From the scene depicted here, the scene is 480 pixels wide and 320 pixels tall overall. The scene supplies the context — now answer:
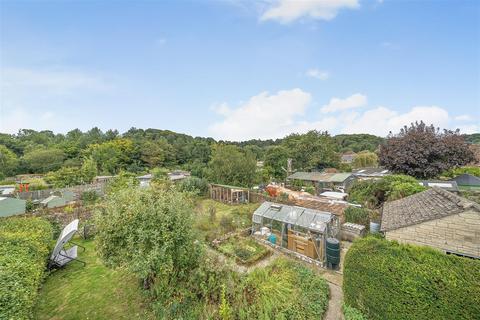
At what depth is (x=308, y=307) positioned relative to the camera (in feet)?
18.9

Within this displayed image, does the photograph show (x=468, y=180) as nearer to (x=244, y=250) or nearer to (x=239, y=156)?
(x=239, y=156)

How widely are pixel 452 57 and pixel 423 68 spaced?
139 cm

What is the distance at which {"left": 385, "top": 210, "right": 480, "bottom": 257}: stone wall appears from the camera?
6.01m

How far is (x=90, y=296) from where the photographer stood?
6.46 meters

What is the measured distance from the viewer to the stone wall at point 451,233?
19.7 ft

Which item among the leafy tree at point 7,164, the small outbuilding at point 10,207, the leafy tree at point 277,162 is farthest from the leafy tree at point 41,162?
the leafy tree at point 277,162

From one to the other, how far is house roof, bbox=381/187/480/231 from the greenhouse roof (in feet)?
7.62

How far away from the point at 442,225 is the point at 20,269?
12213mm

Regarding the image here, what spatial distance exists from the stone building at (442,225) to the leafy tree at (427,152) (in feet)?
36.9

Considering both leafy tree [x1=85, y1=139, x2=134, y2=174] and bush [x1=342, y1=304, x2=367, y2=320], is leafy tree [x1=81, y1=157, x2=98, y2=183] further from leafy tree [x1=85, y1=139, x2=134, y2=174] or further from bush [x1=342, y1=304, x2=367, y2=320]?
bush [x1=342, y1=304, x2=367, y2=320]

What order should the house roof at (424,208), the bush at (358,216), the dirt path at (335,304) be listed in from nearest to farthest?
the dirt path at (335,304)
the house roof at (424,208)
the bush at (358,216)

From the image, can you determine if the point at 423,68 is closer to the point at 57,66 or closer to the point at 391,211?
the point at 391,211

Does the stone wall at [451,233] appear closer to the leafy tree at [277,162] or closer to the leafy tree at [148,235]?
the leafy tree at [148,235]

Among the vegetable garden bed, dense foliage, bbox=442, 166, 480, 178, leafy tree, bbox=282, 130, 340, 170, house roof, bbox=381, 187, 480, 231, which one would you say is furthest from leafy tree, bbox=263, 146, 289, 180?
house roof, bbox=381, 187, 480, 231
